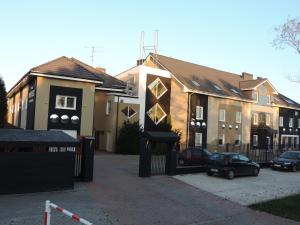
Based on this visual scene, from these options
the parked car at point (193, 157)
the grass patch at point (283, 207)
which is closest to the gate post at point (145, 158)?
the parked car at point (193, 157)

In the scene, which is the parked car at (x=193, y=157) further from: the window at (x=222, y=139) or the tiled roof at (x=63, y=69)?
the window at (x=222, y=139)

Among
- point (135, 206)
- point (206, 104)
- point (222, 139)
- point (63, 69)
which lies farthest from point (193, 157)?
point (222, 139)

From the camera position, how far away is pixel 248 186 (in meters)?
19.6

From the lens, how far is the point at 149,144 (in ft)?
65.3

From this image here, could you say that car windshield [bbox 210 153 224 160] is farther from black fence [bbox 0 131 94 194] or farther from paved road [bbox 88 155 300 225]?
black fence [bbox 0 131 94 194]

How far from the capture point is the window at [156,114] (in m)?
40.1

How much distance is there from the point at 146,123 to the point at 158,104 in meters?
2.51

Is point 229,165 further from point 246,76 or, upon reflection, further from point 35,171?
point 246,76

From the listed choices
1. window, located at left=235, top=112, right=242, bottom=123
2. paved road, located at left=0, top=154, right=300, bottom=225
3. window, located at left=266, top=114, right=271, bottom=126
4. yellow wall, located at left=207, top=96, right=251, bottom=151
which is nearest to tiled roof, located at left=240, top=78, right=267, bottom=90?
yellow wall, located at left=207, top=96, right=251, bottom=151

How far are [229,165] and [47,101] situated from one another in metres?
16.0

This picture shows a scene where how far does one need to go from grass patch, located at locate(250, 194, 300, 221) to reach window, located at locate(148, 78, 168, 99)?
82.8 feet

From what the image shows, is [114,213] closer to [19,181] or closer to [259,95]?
[19,181]

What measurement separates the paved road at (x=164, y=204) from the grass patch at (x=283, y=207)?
1.42 feet

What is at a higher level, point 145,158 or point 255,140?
point 255,140
